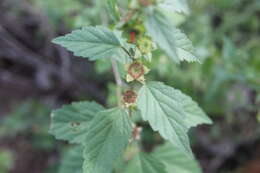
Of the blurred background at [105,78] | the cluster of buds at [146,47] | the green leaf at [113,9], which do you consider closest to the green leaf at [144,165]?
the cluster of buds at [146,47]

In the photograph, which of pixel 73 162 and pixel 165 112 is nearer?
pixel 165 112

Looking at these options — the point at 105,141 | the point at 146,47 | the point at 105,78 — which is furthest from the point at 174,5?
the point at 105,78

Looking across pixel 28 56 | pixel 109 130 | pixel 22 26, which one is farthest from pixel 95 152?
pixel 22 26

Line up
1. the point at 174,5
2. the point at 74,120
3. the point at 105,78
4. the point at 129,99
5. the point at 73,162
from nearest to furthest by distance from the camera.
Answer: the point at 174,5 → the point at 129,99 → the point at 74,120 → the point at 73,162 → the point at 105,78

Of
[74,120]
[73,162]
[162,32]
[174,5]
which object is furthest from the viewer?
[73,162]

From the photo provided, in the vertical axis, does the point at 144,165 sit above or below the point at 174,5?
below

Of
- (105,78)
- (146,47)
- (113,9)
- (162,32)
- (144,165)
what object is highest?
(105,78)

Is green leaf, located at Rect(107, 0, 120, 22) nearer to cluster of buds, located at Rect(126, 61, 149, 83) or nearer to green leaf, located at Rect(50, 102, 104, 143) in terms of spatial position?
cluster of buds, located at Rect(126, 61, 149, 83)

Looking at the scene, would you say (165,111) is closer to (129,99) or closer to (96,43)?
(129,99)
